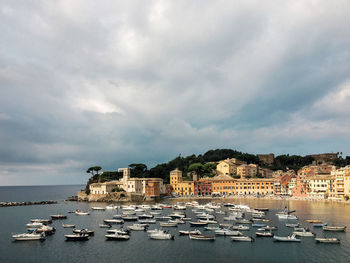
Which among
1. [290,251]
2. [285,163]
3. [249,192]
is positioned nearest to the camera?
[290,251]

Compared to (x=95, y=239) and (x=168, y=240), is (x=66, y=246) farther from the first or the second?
(x=168, y=240)

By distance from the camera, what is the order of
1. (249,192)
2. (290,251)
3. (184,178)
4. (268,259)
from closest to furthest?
(268,259) → (290,251) → (249,192) → (184,178)

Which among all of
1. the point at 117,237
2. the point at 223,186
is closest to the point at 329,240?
the point at 117,237

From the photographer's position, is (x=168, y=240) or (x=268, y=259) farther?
(x=168, y=240)

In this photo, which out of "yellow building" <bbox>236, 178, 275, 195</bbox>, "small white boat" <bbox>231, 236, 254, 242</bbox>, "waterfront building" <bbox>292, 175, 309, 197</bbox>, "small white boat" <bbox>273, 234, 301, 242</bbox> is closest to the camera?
"small white boat" <bbox>273, 234, 301, 242</bbox>

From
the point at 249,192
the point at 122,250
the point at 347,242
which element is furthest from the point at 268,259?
the point at 249,192

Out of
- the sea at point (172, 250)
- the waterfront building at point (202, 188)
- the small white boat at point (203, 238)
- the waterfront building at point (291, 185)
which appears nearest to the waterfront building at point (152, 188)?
the waterfront building at point (202, 188)

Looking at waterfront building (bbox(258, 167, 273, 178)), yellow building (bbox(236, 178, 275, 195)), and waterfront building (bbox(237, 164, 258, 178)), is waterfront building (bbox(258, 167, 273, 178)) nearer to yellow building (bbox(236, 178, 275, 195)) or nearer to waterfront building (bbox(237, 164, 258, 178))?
waterfront building (bbox(237, 164, 258, 178))

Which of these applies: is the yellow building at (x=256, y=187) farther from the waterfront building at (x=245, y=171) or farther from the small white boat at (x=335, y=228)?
the small white boat at (x=335, y=228)

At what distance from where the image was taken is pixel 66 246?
44.4 meters

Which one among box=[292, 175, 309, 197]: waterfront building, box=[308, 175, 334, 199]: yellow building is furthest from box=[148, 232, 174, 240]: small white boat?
box=[292, 175, 309, 197]: waterfront building

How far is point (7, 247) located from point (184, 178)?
10938 centimetres

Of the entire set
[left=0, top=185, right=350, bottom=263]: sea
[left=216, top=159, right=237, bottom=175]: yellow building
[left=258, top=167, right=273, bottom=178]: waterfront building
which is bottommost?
[left=0, top=185, right=350, bottom=263]: sea

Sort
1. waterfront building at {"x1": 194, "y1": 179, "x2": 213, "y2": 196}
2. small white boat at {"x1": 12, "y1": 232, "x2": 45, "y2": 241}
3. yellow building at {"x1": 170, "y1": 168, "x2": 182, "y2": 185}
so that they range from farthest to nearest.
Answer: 1. yellow building at {"x1": 170, "y1": 168, "x2": 182, "y2": 185}
2. waterfront building at {"x1": 194, "y1": 179, "x2": 213, "y2": 196}
3. small white boat at {"x1": 12, "y1": 232, "x2": 45, "y2": 241}
